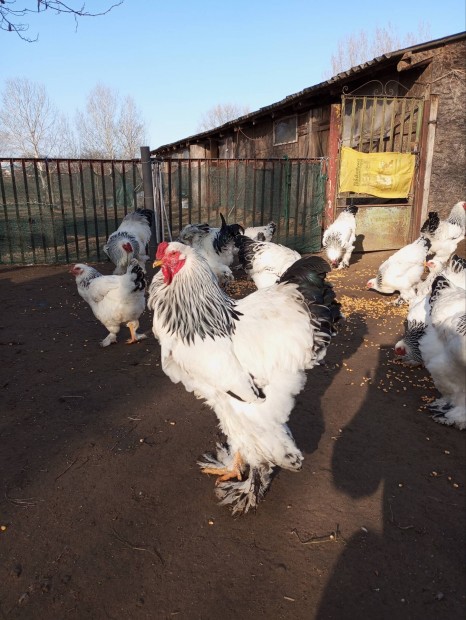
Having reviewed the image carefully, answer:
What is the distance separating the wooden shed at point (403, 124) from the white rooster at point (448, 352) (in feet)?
22.9

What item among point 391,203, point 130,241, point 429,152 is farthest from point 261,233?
point 429,152

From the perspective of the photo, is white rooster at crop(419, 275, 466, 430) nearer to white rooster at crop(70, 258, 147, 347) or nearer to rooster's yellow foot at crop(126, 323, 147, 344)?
white rooster at crop(70, 258, 147, 347)

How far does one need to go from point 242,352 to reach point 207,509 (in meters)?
1.17

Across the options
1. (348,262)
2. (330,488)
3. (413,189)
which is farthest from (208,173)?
(330,488)

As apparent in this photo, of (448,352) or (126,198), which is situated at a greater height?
(126,198)

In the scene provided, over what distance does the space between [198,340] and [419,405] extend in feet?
8.71

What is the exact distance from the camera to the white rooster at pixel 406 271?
7.06 metres

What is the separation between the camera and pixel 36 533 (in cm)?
260

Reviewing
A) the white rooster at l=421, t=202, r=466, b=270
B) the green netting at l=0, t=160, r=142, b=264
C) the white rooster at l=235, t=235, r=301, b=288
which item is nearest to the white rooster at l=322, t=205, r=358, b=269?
the white rooster at l=421, t=202, r=466, b=270

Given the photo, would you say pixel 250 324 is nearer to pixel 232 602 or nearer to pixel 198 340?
pixel 198 340

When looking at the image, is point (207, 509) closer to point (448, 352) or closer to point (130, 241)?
point (448, 352)

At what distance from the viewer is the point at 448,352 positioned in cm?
365

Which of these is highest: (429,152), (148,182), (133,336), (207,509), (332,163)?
(429,152)

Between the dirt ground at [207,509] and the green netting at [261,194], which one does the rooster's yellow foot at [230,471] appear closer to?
the dirt ground at [207,509]
